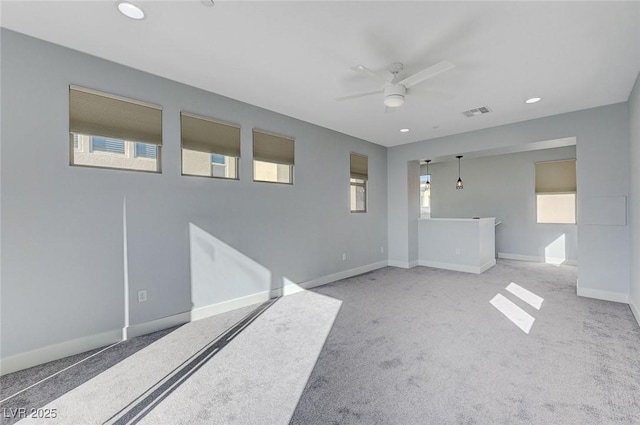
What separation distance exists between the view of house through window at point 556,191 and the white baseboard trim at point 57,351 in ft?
28.6

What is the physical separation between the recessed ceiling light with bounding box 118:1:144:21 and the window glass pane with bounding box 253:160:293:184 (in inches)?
82.0

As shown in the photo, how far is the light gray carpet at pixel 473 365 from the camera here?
5.92 ft

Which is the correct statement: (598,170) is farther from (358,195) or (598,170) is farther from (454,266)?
(358,195)

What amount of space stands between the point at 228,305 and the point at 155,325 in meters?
0.84

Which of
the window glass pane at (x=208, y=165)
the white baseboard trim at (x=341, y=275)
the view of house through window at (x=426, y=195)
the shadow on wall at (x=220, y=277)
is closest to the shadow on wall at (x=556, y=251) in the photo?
the view of house through window at (x=426, y=195)

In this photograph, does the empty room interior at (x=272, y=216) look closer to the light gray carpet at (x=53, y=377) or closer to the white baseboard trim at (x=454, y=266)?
the light gray carpet at (x=53, y=377)

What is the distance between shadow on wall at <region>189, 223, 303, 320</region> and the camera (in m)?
3.36

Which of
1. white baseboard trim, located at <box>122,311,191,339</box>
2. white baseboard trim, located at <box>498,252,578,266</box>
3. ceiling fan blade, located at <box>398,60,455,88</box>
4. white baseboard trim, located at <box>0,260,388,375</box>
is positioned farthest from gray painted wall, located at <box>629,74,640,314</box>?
white baseboard trim, located at <box>122,311,191,339</box>

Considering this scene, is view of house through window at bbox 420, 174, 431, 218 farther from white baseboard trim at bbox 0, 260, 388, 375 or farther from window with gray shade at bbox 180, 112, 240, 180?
window with gray shade at bbox 180, 112, 240, 180

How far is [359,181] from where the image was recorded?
19.5 ft

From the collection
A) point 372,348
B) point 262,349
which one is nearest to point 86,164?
point 262,349

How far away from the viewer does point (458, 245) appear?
233 inches

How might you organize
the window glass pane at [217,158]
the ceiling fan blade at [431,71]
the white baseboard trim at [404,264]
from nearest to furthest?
the ceiling fan blade at [431,71]
the window glass pane at [217,158]
the white baseboard trim at [404,264]

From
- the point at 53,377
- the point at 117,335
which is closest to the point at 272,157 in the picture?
the point at 117,335
